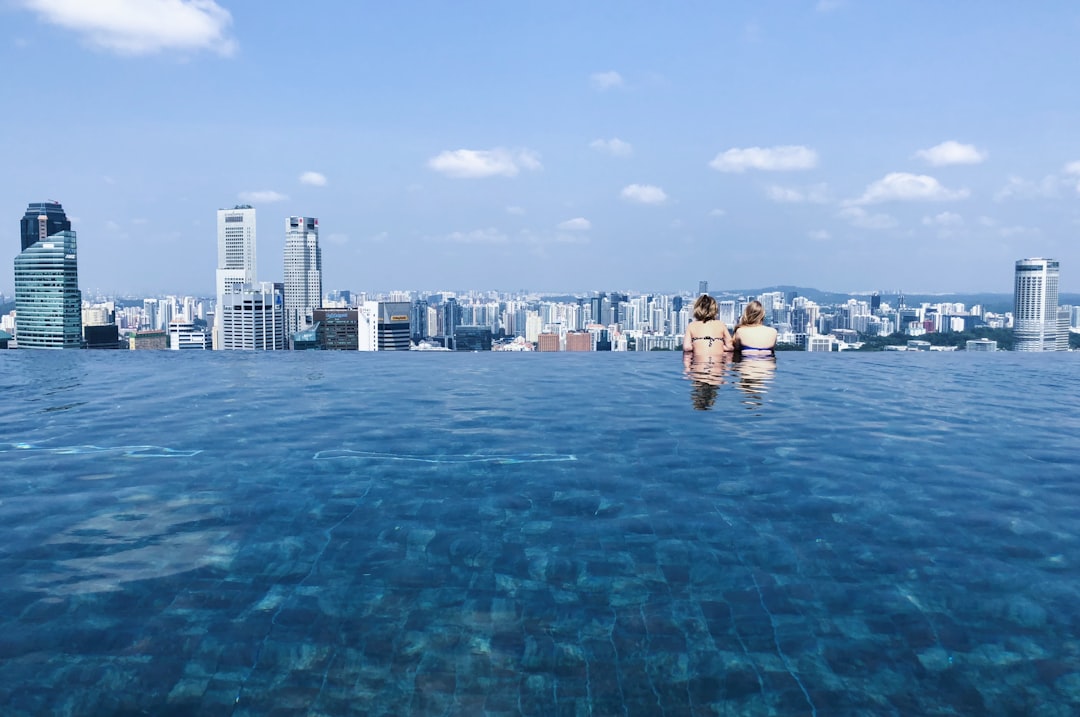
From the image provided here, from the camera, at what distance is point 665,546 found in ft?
16.8

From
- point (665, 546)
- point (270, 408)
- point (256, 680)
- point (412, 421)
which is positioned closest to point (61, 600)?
point (256, 680)

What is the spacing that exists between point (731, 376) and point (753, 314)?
157 centimetres

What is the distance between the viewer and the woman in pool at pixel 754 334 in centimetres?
1526

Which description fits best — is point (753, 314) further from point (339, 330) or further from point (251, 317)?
point (339, 330)

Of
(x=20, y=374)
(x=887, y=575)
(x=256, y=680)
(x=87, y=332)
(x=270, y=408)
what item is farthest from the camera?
(x=87, y=332)

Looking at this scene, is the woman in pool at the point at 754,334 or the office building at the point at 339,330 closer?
the woman in pool at the point at 754,334

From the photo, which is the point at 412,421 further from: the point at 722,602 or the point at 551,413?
the point at 722,602

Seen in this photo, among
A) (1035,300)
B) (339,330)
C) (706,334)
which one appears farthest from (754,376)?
(339,330)

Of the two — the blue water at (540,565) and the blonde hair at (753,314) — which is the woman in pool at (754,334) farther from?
the blue water at (540,565)

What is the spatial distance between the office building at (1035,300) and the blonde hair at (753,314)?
9812 centimetres

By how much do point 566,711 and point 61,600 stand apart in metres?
3.01

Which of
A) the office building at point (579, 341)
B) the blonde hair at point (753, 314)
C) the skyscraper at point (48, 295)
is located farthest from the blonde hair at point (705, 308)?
the skyscraper at point (48, 295)

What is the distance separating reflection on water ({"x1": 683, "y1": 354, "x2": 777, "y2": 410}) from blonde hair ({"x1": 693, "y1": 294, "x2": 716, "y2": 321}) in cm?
112

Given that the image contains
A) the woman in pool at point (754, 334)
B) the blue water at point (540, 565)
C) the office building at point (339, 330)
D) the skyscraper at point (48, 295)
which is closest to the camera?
the blue water at point (540, 565)
